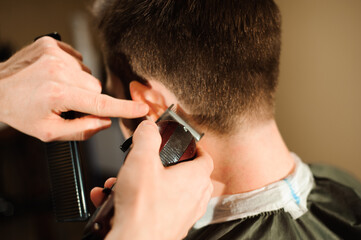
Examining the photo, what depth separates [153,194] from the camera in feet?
1.93

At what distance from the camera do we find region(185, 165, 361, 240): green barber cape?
847 mm

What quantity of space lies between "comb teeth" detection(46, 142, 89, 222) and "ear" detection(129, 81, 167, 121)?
0.90 feet

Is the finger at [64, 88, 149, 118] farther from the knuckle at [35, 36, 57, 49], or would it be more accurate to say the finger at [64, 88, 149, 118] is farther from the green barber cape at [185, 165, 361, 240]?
the green barber cape at [185, 165, 361, 240]

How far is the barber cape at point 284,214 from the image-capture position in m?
0.85

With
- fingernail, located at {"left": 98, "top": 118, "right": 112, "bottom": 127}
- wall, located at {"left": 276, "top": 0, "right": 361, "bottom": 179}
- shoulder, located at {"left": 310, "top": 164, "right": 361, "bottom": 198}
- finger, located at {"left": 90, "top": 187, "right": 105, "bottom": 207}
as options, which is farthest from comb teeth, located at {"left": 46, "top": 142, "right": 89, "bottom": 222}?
wall, located at {"left": 276, "top": 0, "right": 361, "bottom": 179}

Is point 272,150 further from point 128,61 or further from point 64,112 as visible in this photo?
point 64,112

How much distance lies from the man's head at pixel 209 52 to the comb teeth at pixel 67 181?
0.33m

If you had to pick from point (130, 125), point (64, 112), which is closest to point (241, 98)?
point (130, 125)

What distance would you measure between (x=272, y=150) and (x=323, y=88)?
3.21 feet

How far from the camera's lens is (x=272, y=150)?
90 cm

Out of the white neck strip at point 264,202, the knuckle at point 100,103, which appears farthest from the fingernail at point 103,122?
the white neck strip at point 264,202

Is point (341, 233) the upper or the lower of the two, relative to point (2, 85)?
lower

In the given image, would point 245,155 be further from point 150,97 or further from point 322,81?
point 322,81

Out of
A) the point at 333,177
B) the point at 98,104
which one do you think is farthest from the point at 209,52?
the point at 333,177
